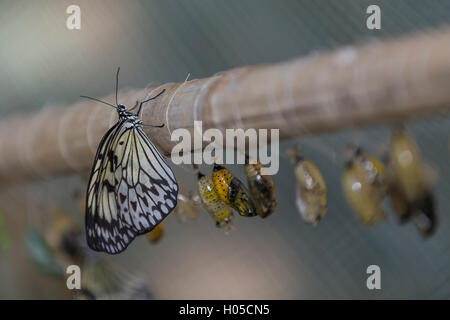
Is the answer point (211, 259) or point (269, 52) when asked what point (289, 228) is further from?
point (269, 52)

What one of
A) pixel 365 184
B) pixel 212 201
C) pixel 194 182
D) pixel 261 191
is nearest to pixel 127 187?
pixel 212 201

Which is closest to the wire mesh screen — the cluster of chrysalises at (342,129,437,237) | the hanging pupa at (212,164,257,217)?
the hanging pupa at (212,164,257,217)

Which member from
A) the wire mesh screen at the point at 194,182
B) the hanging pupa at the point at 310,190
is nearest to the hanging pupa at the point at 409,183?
the hanging pupa at the point at 310,190

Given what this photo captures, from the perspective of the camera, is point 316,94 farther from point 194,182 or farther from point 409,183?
point 194,182

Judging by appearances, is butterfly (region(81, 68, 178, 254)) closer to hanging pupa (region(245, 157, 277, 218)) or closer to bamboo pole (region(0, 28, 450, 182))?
bamboo pole (region(0, 28, 450, 182))

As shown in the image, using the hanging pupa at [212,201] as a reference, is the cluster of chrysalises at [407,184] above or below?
below

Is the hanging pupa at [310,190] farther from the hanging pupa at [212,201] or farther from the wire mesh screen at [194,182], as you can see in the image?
the wire mesh screen at [194,182]
